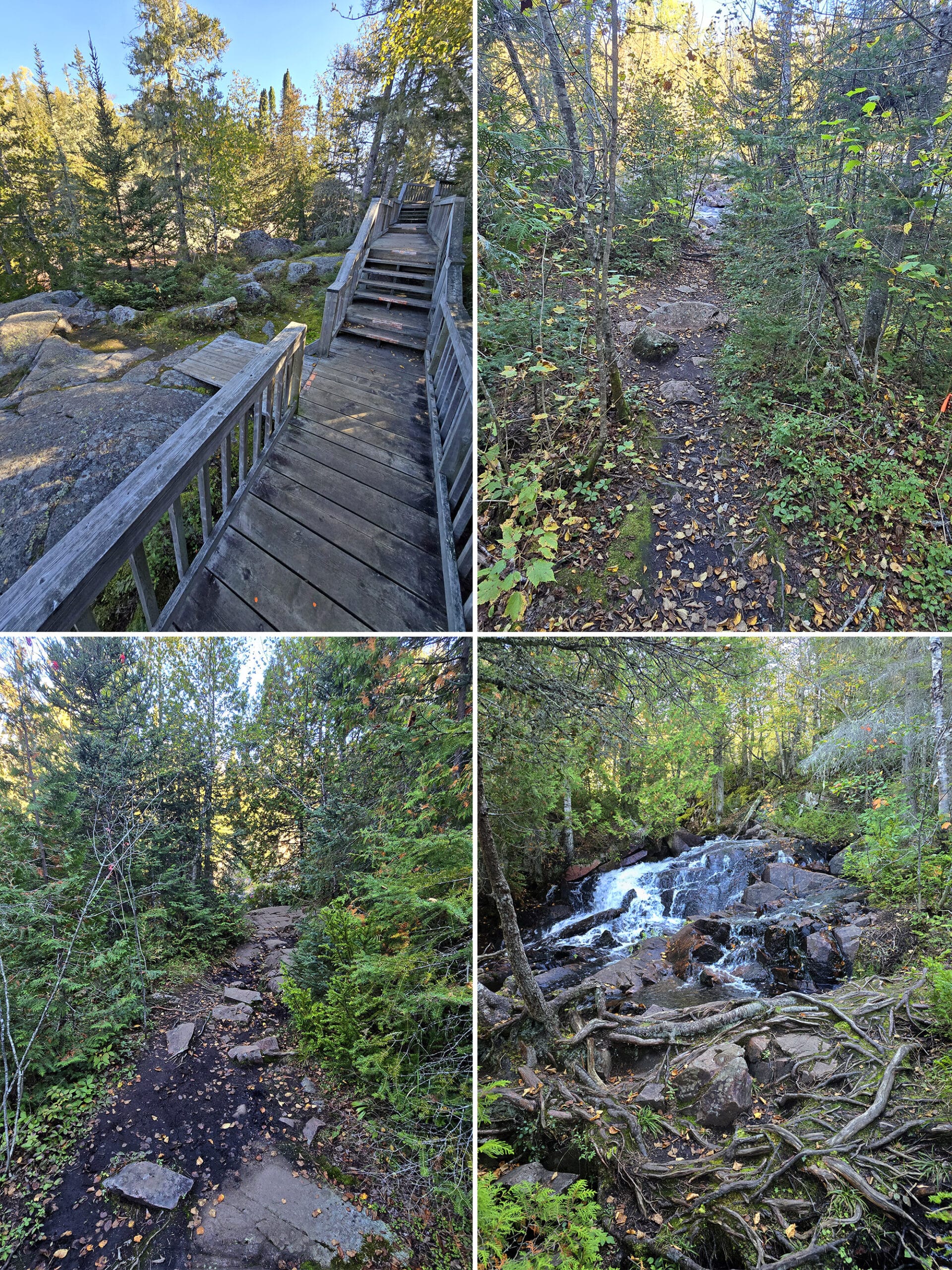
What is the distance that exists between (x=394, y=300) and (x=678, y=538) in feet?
17.0

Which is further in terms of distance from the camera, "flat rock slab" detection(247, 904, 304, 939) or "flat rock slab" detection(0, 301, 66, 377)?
"flat rock slab" detection(0, 301, 66, 377)

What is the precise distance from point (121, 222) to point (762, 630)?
6310 millimetres

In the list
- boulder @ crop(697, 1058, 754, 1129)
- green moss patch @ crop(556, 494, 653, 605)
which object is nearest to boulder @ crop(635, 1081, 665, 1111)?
boulder @ crop(697, 1058, 754, 1129)

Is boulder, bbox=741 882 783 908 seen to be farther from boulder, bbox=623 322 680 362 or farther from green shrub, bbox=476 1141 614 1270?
boulder, bbox=623 322 680 362

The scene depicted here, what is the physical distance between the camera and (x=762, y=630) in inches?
130

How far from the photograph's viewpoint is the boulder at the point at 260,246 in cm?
655

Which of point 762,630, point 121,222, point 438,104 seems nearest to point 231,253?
point 121,222

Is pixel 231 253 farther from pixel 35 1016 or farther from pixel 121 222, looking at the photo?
pixel 35 1016

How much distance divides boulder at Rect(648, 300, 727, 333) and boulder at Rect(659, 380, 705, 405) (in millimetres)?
1030

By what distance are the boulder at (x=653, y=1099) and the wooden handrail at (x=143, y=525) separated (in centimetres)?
333

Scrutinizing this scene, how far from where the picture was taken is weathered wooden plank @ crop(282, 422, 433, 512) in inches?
142

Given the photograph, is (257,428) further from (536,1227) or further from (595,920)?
(595,920)

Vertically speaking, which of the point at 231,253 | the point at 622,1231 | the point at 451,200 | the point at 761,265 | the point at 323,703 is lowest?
the point at 622,1231

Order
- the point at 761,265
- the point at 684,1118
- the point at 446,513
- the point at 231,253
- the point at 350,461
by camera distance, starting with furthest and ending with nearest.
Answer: the point at 231,253, the point at 761,265, the point at 350,461, the point at 446,513, the point at 684,1118
